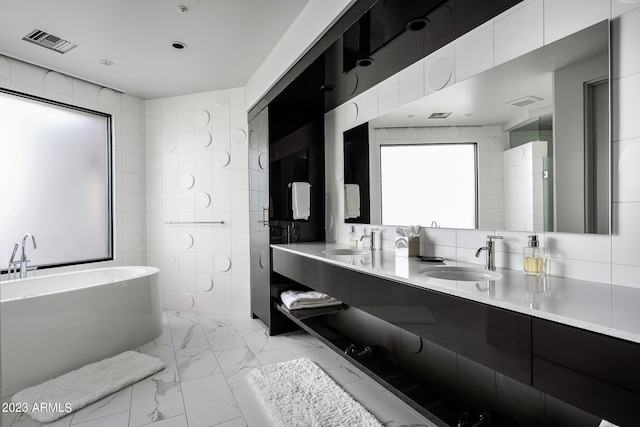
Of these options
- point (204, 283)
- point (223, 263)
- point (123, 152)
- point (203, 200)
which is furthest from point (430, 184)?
point (123, 152)

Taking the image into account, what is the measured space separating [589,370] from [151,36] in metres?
3.14

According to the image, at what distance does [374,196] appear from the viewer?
2.36 metres

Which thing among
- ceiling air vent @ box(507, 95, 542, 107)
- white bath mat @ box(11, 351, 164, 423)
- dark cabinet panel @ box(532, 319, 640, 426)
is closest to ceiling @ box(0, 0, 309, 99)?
ceiling air vent @ box(507, 95, 542, 107)

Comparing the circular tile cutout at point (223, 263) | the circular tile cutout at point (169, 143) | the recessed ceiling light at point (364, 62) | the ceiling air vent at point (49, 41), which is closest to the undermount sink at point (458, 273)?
the recessed ceiling light at point (364, 62)

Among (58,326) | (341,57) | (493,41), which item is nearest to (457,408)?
(493,41)

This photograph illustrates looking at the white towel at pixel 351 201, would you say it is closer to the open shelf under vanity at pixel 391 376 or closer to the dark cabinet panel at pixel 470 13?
the open shelf under vanity at pixel 391 376

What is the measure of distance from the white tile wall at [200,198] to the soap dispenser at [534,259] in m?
2.76

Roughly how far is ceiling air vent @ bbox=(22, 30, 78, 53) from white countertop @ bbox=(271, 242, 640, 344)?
3002mm

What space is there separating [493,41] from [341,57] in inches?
32.5

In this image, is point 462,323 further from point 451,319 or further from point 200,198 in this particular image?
point 200,198

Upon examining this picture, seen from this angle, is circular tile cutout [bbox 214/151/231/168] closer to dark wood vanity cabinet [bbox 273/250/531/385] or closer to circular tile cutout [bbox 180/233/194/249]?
circular tile cutout [bbox 180/233/194/249]

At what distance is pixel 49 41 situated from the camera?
8.24 feet

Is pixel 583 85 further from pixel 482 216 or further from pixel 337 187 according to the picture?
pixel 337 187

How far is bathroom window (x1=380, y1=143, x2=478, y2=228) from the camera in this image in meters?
1.73
